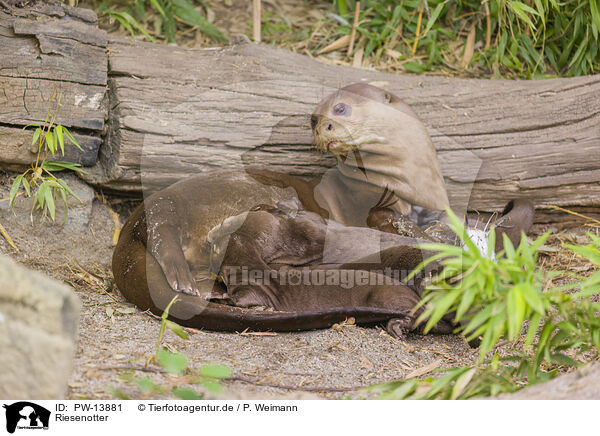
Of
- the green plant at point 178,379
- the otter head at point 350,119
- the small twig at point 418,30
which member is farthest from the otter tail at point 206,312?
the small twig at point 418,30

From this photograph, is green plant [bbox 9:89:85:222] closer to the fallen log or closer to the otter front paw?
the fallen log

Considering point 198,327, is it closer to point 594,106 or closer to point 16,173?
point 16,173

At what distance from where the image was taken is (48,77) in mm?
3316

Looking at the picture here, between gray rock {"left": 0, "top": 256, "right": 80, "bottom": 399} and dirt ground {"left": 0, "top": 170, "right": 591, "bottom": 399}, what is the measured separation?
22cm

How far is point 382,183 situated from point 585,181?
1273mm

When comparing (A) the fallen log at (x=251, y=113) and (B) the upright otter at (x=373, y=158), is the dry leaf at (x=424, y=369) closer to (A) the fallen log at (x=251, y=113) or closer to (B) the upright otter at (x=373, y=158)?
(B) the upright otter at (x=373, y=158)

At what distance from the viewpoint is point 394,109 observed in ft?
11.6

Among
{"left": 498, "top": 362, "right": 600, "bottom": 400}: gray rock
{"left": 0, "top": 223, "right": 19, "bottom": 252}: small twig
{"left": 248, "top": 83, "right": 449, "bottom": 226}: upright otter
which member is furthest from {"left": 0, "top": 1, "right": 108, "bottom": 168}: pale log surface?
{"left": 498, "top": 362, "right": 600, "bottom": 400}: gray rock

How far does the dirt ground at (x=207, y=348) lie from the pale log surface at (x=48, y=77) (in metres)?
0.37

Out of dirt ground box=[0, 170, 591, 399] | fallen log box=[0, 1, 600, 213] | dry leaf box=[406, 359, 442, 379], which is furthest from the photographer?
fallen log box=[0, 1, 600, 213]

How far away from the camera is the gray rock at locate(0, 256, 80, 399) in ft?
4.75

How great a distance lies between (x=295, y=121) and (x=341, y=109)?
1.22 ft

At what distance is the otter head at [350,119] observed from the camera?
3.41 m

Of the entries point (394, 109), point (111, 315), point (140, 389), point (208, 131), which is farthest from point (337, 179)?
point (140, 389)
